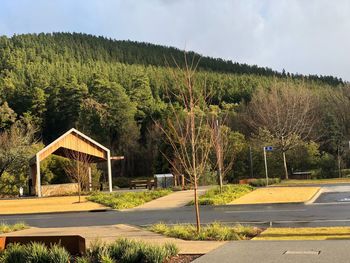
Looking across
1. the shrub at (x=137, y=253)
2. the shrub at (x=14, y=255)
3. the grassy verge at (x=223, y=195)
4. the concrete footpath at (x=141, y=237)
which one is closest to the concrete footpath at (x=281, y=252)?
the concrete footpath at (x=141, y=237)

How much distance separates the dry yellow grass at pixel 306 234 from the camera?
1191 centimetres

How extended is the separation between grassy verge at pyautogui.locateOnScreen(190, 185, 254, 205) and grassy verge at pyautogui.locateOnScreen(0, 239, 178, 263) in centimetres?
1593

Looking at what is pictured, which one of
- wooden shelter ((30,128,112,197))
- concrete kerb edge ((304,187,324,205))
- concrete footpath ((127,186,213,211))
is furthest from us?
wooden shelter ((30,128,112,197))

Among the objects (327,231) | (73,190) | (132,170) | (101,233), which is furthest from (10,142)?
(327,231)

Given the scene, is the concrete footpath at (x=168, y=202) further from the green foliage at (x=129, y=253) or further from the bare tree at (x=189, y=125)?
the green foliage at (x=129, y=253)

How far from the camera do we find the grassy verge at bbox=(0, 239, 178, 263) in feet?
29.7

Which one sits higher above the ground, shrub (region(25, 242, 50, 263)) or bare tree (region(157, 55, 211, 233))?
bare tree (region(157, 55, 211, 233))

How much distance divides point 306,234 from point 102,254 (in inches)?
222

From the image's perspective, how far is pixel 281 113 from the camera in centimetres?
5775

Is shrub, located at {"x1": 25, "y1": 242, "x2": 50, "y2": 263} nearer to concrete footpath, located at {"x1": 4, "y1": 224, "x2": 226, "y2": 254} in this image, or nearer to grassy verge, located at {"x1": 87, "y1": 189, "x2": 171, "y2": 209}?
concrete footpath, located at {"x1": 4, "y1": 224, "x2": 226, "y2": 254}

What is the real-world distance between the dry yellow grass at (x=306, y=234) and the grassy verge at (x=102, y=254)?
11.4 feet

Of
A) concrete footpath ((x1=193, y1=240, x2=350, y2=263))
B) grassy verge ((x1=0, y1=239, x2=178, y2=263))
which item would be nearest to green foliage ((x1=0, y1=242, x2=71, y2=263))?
grassy verge ((x1=0, y1=239, x2=178, y2=263))

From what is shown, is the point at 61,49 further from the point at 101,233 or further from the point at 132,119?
the point at 101,233

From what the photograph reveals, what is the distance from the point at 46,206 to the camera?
1216 inches
